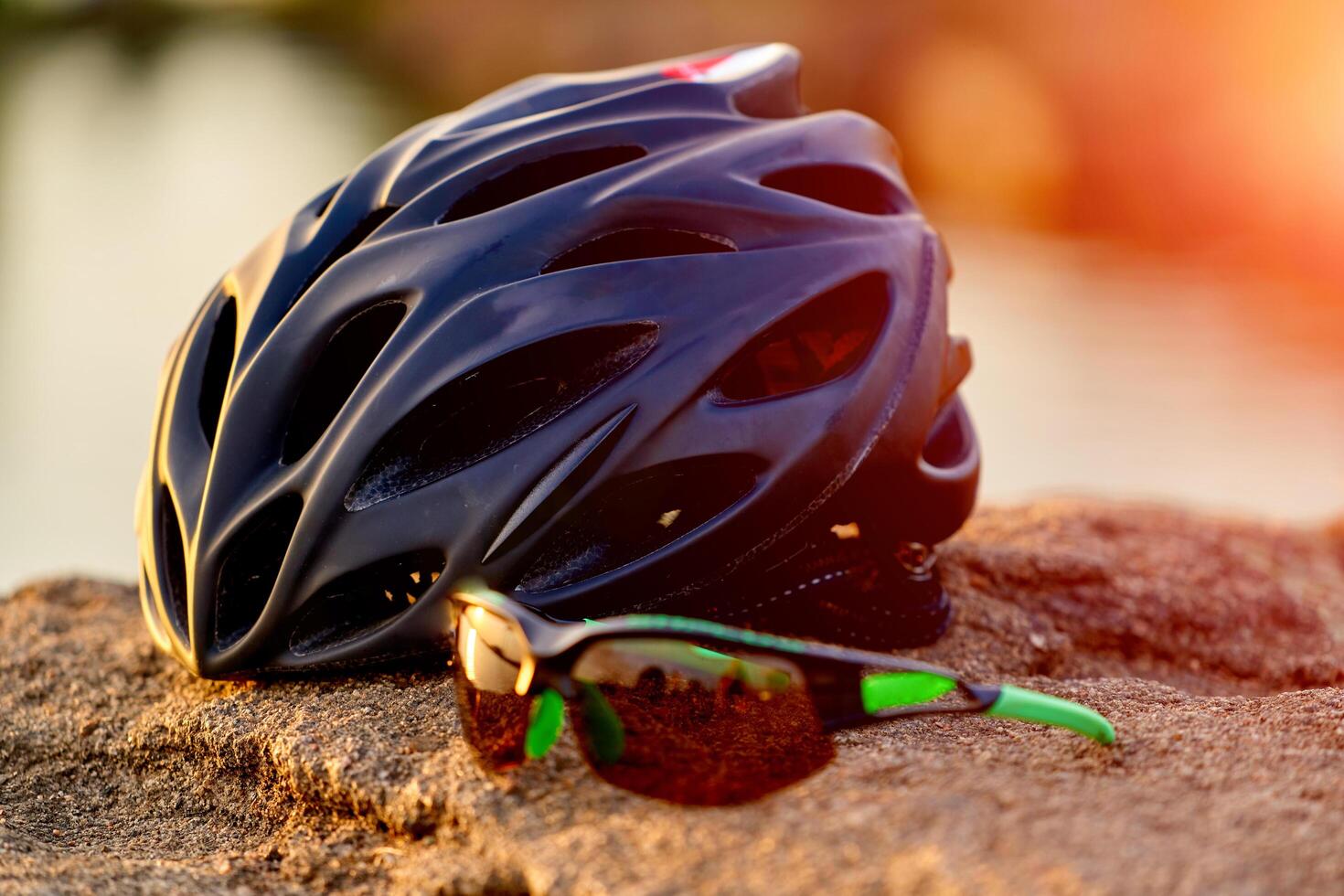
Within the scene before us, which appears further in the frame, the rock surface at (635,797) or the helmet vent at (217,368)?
the helmet vent at (217,368)

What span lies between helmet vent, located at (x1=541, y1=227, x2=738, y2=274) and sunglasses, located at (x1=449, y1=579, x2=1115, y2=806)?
638 mm

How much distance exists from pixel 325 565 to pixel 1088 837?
102cm

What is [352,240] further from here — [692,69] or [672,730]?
[672,730]

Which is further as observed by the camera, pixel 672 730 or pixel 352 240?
pixel 352 240

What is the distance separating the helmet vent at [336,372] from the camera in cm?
166

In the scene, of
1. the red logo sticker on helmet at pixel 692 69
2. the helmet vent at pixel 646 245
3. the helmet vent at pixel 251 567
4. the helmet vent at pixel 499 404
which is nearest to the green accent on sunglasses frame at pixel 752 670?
the helmet vent at pixel 499 404

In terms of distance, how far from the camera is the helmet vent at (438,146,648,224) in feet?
5.72

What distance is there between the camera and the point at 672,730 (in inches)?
50.7

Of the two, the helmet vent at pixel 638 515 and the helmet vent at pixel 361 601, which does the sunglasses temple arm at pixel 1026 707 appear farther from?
the helmet vent at pixel 361 601

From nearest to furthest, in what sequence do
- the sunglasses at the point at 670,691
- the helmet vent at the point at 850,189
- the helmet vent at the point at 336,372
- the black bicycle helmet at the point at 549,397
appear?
the sunglasses at the point at 670,691, the black bicycle helmet at the point at 549,397, the helmet vent at the point at 336,372, the helmet vent at the point at 850,189

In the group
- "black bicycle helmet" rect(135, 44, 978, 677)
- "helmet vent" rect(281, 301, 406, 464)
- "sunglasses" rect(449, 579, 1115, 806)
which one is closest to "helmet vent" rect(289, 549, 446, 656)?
"black bicycle helmet" rect(135, 44, 978, 677)

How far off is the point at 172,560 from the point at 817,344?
1073mm

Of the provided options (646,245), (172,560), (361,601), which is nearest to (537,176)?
(646,245)

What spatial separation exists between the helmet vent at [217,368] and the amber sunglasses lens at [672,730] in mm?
883
